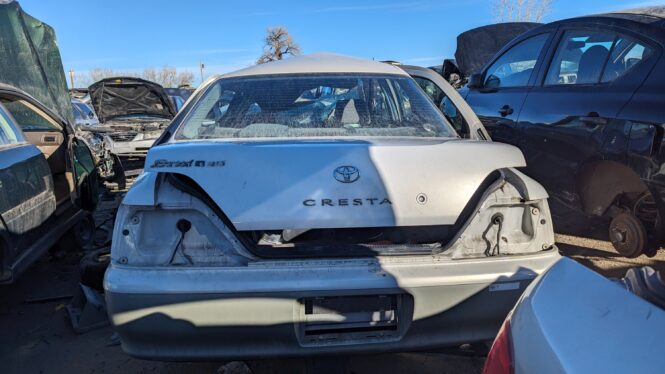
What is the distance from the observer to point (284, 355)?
6.43 feet

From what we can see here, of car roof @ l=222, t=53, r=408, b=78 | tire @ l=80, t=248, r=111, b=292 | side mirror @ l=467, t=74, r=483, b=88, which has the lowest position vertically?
tire @ l=80, t=248, r=111, b=292

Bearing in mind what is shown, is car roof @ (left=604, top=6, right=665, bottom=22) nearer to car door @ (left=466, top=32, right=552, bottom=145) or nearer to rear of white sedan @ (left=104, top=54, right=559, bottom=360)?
car door @ (left=466, top=32, right=552, bottom=145)

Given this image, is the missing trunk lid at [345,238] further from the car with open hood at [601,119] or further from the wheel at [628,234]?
the wheel at [628,234]

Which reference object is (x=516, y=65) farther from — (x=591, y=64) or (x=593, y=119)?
(x=593, y=119)

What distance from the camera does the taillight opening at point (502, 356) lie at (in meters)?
1.08

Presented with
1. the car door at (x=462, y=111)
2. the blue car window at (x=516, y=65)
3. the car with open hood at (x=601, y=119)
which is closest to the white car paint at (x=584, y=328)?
the car door at (x=462, y=111)

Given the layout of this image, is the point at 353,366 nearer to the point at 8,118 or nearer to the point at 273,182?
the point at 273,182

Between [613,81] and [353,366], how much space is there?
103 inches

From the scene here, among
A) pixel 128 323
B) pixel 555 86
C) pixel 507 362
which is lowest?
pixel 128 323

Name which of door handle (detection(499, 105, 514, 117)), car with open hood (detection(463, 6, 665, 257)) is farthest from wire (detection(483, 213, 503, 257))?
door handle (detection(499, 105, 514, 117))

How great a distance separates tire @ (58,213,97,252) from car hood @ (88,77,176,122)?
583 cm

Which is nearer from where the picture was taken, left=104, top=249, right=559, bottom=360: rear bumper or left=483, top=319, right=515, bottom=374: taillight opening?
left=483, top=319, right=515, bottom=374: taillight opening

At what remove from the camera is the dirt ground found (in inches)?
102

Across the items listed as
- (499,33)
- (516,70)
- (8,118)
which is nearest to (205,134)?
(8,118)
